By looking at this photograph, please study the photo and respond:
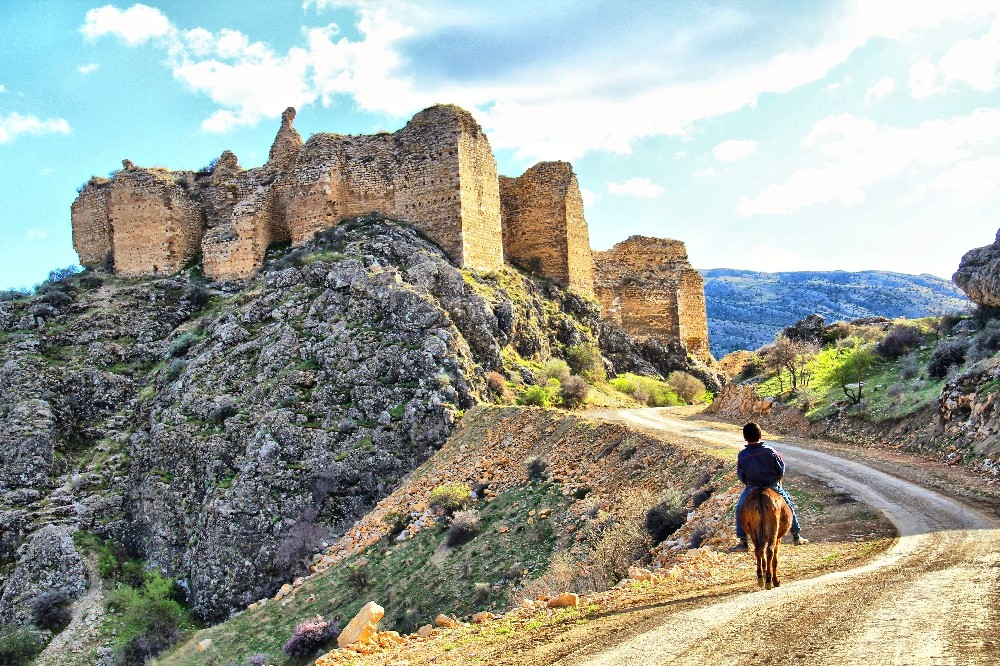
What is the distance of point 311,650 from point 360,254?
52.8 feet

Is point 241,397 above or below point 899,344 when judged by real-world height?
below

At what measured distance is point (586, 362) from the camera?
30797 mm

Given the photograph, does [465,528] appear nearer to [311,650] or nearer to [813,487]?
[311,650]

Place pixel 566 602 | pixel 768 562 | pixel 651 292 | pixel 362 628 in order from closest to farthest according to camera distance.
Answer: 1. pixel 768 562
2. pixel 566 602
3. pixel 362 628
4. pixel 651 292

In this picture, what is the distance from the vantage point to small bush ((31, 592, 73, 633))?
20.8 m

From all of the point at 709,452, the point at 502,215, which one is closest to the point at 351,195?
the point at 502,215

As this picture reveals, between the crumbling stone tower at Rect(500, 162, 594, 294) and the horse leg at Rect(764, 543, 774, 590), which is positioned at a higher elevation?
the crumbling stone tower at Rect(500, 162, 594, 294)

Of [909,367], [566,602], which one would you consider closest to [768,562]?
[566,602]

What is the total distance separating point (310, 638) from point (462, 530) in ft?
11.3

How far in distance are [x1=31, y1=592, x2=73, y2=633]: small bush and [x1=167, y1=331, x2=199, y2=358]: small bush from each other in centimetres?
936

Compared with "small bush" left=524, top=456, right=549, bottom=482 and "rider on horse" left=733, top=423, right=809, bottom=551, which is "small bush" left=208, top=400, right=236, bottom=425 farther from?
"rider on horse" left=733, top=423, right=809, bottom=551

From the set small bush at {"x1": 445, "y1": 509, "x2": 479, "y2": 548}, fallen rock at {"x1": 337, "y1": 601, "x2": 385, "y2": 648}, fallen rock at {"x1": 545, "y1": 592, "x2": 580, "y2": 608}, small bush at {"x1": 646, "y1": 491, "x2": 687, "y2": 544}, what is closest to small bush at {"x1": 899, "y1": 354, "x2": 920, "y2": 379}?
small bush at {"x1": 646, "y1": 491, "x2": 687, "y2": 544}

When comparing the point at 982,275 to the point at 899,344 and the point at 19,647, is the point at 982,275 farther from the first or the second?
the point at 19,647

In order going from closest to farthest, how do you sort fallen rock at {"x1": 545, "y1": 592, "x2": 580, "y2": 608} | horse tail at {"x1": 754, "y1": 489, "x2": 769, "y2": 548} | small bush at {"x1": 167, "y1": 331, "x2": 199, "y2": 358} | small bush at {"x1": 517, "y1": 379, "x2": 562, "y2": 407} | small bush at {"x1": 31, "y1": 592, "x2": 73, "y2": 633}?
horse tail at {"x1": 754, "y1": 489, "x2": 769, "y2": 548}
fallen rock at {"x1": 545, "y1": 592, "x2": 580, "y2": 608}
small bush at {"x1": 31, "y1": 592, "x2": 73, "y2": 633}
small bush at {"x1": 517, "y1": 379, "x2": 562, "y2": 407}
small bush at {"x1": 167, "y1": 331, "x2": 199, "y2": 358}
